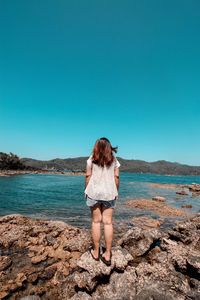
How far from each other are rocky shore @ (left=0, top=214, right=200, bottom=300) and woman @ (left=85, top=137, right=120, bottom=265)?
48 centimetres

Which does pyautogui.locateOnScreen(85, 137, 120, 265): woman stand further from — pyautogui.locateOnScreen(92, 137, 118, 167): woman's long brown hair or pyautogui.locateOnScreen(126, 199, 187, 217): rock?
pyautogui.locateOnScreen(126, 199, 187, 217): rock

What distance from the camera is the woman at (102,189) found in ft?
12.2

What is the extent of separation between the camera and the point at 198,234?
6008 millimetres

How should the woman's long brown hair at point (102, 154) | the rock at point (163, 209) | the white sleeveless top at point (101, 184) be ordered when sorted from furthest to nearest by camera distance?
the rock at point (163, 209) < the woman's long brown hair at point (102, 154) < the white sleeveless top at point (101, 184)

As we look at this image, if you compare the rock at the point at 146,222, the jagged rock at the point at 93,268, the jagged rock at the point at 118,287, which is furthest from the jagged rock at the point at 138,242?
the rock at the point at 146,222

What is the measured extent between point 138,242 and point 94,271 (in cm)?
235

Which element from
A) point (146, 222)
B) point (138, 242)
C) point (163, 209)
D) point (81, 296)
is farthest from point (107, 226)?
point (163, 209)

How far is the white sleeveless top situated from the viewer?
3.67m

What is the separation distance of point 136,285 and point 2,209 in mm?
12511

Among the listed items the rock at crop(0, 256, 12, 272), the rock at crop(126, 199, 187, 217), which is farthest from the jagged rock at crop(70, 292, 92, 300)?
the rock at crop(126, 199, 187, 217)

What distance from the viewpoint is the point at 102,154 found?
150 inches

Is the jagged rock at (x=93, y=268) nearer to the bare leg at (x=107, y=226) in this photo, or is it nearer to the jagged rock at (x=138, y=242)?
the bare leg at (x=107, y=226)

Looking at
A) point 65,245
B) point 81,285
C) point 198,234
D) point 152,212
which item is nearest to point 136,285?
point 81,285

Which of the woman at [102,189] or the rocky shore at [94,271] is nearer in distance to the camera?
the rocky shore at [94,271]
